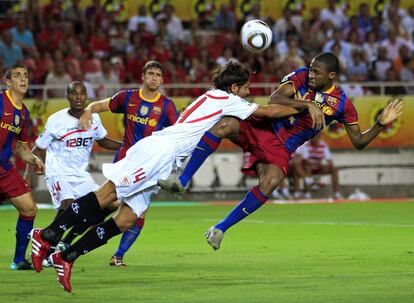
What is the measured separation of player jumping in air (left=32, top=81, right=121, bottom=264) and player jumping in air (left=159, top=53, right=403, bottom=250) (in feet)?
6.53

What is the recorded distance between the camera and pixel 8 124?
11688 mm

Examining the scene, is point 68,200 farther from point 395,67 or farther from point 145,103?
point 395,67

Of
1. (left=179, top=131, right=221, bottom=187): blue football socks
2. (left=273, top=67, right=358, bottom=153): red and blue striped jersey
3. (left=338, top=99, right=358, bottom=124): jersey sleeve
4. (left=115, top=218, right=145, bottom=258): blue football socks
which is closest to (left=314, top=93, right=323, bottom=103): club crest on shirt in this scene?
(left=273, top=67, right=358, bottom=153): red and blue striped jersey

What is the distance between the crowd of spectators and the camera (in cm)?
2345

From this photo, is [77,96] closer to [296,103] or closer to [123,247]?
[123,247]

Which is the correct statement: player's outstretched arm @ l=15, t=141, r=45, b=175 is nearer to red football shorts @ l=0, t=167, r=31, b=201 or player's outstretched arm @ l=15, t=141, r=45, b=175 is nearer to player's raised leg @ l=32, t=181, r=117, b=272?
red football shorts @ l=0, t=167, r=31, b=201

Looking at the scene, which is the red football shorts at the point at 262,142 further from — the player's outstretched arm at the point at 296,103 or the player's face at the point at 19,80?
the player's face at the point at 19,80

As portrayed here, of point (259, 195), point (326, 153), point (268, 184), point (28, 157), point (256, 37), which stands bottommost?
point (326, 153)

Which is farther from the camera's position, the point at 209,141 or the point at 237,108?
the point at 209,141

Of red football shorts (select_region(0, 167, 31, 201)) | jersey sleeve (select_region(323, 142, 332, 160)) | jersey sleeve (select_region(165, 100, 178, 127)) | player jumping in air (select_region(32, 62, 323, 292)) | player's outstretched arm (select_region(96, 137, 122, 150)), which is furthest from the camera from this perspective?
jersey sleeve (select_region(323, 142, 332, 160))

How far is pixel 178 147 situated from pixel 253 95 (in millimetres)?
14291

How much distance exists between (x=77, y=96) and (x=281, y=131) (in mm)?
2549

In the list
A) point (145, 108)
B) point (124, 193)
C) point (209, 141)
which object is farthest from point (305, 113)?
point (124, 193)

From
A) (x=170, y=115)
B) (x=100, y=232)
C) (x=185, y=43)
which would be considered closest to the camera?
(x=100, y=232)
